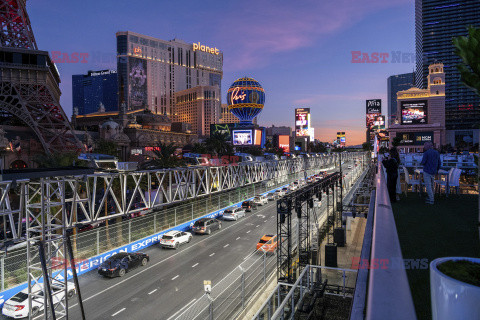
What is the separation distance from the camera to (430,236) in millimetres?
4438

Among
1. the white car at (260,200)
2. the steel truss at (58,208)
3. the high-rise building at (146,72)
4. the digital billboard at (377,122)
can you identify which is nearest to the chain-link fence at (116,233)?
the steel truss at (58,208)

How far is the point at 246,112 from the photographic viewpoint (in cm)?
6638

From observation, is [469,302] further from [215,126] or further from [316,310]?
[215,126]

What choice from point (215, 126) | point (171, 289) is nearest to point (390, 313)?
point (171, 289)

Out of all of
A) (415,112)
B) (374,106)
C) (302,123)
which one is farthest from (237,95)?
(302,123)

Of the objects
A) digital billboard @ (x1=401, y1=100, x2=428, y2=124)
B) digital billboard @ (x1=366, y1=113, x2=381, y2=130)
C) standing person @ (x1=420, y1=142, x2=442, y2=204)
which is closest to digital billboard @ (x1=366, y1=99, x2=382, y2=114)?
digital billboard @ (x1=366, y1=113, x2=381, y2=130)

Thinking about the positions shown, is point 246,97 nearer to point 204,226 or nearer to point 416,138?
point 204,226

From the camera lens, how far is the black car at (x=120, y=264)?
687 inches

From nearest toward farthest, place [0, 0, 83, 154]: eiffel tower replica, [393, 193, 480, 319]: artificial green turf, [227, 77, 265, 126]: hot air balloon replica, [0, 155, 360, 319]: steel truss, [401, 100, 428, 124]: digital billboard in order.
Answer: [393, 193, 480, 319]: artificial green turf → [0, 155, 360, 319]: steel truss → [0, 0, 83, 154]: eiffel tower replica → [227, 77, 265, 126]: hot air balloon replica → [401, 100, 428, 124]: digital billboard

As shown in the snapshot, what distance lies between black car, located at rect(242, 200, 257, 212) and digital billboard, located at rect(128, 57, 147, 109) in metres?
139

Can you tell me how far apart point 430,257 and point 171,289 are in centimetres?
Result: 1486

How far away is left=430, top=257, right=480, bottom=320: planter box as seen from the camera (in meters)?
1.04

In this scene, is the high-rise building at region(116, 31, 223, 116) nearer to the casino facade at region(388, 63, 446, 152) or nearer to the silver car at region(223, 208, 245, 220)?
the casino facade at region(388, 63, 446, 152)

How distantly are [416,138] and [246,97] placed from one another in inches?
2120
